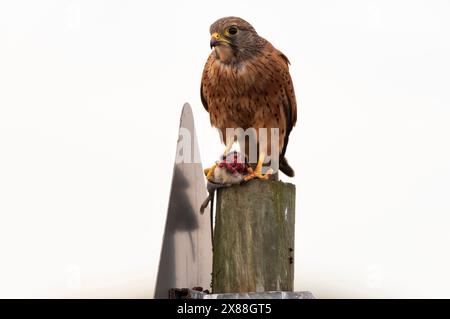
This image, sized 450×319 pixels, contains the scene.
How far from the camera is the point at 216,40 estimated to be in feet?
17.6

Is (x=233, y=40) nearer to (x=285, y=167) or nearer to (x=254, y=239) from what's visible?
(x=285, y=167)

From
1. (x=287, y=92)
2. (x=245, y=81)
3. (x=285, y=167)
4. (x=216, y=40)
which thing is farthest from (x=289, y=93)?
(x=216, y=40)

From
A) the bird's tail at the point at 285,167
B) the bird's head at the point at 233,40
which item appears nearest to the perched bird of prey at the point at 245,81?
the bird's head at the point at 233,40

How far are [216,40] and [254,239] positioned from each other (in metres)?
1.60

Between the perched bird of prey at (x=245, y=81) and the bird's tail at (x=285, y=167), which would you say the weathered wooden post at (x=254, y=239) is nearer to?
the perched bird of prey at (x=245, y=81)

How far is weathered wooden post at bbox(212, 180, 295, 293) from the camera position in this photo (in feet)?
15.6

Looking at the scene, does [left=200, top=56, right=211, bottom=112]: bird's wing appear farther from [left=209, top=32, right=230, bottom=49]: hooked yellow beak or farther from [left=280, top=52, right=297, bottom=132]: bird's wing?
[left=280, top=52, right=297, bottom=132]: bird's wing

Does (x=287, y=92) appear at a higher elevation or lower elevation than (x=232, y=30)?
lower

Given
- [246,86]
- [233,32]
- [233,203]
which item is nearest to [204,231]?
[233,203]

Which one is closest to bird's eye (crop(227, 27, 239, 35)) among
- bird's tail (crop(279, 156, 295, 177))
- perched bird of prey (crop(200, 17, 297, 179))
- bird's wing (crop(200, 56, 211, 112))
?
perched bird of prey (crop(200, 17, 297, 179))

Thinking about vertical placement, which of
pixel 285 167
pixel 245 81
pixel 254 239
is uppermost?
pixel 245 81

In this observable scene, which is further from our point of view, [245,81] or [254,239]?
[245,81]

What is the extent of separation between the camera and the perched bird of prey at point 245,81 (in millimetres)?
5484

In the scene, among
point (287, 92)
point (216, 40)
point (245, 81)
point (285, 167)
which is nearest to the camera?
point (216, 40)
